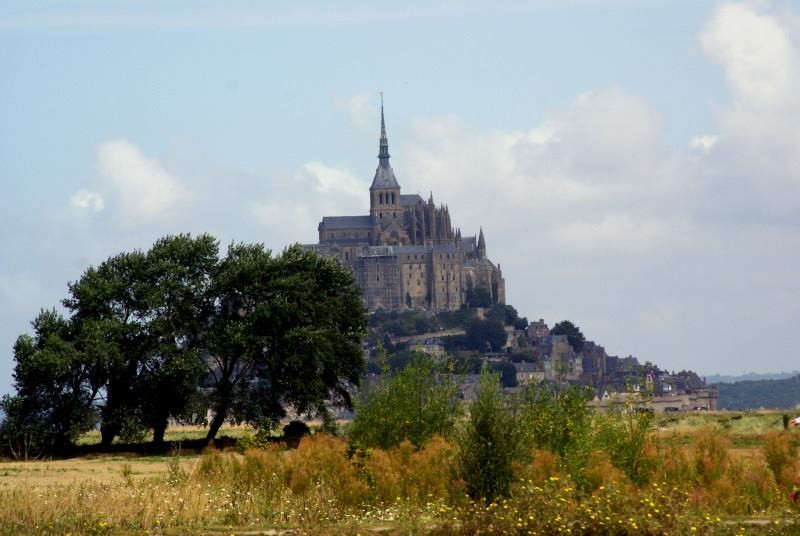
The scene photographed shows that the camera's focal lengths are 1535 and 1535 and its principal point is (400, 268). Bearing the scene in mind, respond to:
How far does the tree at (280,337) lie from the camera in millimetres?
47750

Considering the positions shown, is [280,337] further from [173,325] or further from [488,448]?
[488,448]

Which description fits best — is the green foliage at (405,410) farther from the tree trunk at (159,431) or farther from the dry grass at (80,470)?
the tree trunk at (159,431)

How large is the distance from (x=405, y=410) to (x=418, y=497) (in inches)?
200

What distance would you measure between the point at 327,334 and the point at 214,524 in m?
25.7

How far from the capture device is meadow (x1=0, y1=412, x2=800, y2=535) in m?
21.2

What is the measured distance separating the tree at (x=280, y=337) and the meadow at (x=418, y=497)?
19.7 m

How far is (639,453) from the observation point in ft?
85.1

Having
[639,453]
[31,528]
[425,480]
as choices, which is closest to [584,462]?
[639,453]

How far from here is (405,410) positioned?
96.1ft

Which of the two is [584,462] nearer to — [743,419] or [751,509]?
[751,509]

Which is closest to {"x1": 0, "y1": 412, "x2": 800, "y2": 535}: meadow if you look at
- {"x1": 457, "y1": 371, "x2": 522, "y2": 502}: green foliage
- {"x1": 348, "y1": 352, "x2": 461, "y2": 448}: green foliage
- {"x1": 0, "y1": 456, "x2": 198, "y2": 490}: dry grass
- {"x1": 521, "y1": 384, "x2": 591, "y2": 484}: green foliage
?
{"x1": 457, "y1": 371, "x2": 522, "y2": 502}: green foliage

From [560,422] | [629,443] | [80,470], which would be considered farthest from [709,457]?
[80,470]

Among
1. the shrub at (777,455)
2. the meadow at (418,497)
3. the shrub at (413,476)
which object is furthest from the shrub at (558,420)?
the shrub at (777,455)

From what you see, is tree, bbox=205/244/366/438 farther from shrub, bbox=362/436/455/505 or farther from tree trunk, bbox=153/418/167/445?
shrub, bbox=362/436/455/505
